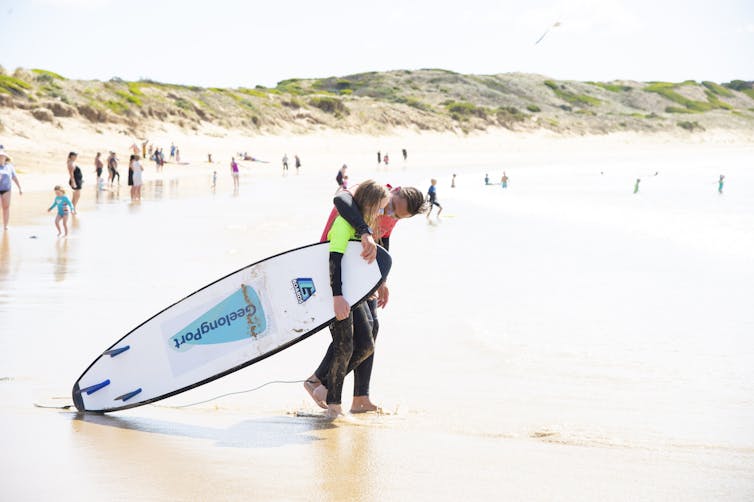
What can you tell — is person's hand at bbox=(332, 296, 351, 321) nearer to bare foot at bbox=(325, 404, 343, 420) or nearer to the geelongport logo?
the geelongport logo

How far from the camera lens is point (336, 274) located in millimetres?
4250

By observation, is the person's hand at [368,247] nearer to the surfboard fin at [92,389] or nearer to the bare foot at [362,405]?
A: the bare foot at [362,405]

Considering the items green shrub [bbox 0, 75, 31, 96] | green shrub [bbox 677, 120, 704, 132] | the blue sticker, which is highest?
green shrub [bbox 677, 120, 704, 132]

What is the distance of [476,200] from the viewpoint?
26688 mm

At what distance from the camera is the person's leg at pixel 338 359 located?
443 cm

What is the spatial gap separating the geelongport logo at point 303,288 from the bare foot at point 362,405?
27.6 inches

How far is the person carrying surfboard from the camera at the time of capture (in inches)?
166

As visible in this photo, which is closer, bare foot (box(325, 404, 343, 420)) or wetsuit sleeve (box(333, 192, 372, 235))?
wetsuit sleeve (box(333, 192, 372, 235))

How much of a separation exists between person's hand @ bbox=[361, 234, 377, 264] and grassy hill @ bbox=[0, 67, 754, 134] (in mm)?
38110

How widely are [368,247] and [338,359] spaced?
0.71 m

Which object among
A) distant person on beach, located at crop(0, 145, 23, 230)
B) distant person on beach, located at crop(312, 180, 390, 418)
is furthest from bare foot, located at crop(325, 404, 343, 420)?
distant person on beach, located at crop(0, 145, 23, 230)

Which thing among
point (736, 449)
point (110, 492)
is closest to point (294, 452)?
point (110, 492)

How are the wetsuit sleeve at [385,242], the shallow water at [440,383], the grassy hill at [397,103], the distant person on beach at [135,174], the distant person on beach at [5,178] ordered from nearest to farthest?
the shallow water at [440,383], the wetsuit sleeve at [385,242], the distant person on beach at [5,178], the distant person on beach at [135,174], the grassy hill at [397,103]

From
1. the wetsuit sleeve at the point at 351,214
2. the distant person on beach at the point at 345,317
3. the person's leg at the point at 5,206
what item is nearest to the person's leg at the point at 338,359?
the distant person on beach at the point at 345,317
